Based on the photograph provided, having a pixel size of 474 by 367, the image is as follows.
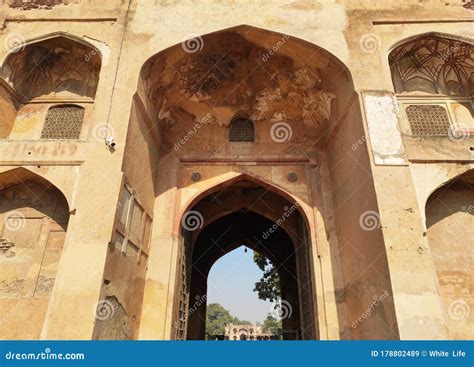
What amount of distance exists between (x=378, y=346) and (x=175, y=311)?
4.45 metres

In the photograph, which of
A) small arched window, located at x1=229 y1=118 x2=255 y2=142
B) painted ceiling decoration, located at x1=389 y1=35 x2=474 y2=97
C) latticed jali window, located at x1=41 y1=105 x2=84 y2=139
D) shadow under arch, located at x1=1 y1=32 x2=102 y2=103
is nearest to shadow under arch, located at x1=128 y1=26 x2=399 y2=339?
small arched window, located at x1=229 y1=118 x2=255 y2=142

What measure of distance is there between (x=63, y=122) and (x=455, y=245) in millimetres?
8314

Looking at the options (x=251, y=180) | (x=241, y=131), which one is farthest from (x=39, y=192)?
(x=241, y=131)

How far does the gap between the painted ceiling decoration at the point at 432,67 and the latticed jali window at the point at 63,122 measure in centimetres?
696

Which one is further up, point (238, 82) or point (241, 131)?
point (238, 82)

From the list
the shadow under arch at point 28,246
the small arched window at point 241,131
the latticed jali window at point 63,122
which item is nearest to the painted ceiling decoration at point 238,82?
the small arched window at point 241,131

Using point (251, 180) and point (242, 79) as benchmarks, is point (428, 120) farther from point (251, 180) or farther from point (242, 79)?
point (242, 79)

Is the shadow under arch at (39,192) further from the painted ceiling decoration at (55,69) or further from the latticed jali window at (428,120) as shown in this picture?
the latticed jali window at (428,120)

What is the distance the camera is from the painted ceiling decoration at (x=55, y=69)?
7.98m

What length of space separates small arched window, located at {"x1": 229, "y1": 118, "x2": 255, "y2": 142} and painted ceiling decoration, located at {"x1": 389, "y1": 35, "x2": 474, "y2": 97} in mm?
3451

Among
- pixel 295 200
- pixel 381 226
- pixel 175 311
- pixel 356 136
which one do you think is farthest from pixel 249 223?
pixel 381 226

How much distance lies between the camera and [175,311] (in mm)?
7422

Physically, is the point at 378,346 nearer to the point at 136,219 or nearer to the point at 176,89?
the point at 136,219

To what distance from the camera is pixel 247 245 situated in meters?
12.5
